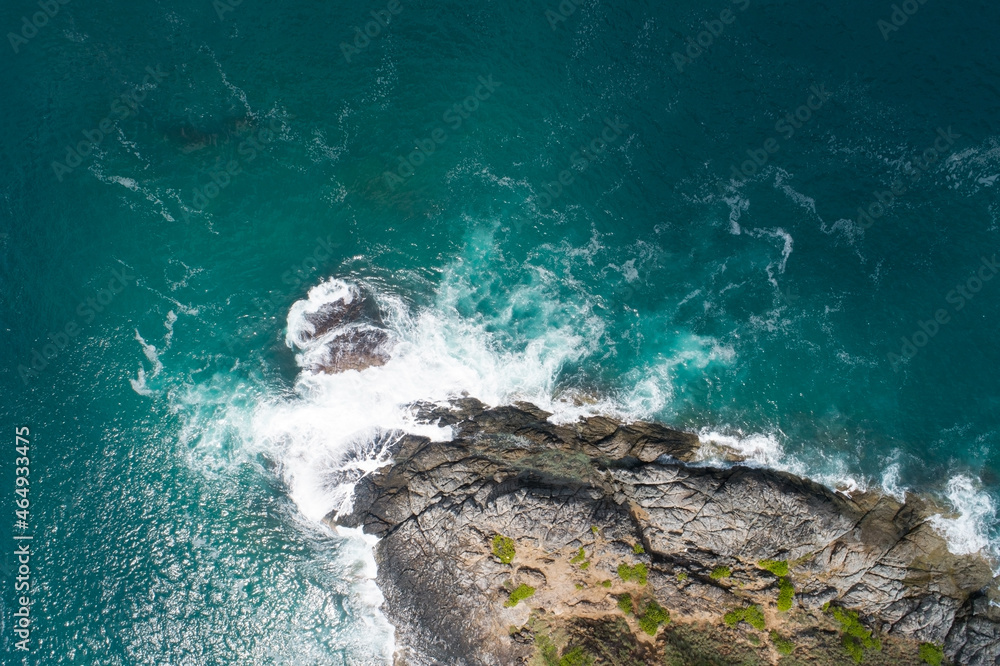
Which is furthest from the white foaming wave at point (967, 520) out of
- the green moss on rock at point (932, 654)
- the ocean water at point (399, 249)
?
the ocean water at point (399, 249)

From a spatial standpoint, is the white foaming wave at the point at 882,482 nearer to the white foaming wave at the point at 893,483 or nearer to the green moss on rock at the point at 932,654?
the white foaming wave at the point at 893,483

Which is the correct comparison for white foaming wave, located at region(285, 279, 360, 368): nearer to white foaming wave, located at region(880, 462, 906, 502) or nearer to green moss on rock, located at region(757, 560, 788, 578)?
green moss on rock, located at region(757, 560, 788, 578)

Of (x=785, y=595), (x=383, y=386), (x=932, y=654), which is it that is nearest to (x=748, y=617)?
(x=785, y=595)

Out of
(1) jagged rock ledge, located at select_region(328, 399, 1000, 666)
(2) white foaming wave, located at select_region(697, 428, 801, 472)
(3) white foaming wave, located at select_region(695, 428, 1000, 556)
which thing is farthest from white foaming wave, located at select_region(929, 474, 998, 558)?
(2) white foaming wave, located at select_region(697, 428, 801, 472)

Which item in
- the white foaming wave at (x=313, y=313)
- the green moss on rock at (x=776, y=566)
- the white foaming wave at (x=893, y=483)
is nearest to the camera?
the green moss on rock at (x=776, y=566)


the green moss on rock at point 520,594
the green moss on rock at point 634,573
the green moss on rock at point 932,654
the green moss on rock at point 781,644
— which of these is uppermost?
the green moss on rock at point 520,594

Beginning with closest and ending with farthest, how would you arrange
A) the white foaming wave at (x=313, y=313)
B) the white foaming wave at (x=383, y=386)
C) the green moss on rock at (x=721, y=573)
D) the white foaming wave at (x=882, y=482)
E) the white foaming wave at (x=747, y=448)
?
the green moss on rock at (x=721, y=573)
the white foaming wave at (x=882, y=482)
the white foaming wave at (x=747, y=448)
the white foaming wave at (x=383, y=386)
the white foaming wave at (x=313, y=313)

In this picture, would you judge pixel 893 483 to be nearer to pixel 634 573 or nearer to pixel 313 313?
pixel 634 573
